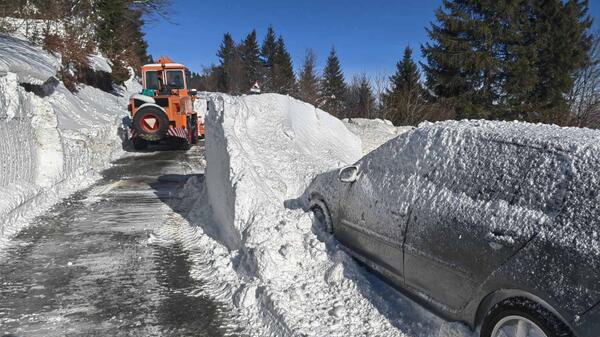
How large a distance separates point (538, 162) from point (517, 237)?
0.53 metres

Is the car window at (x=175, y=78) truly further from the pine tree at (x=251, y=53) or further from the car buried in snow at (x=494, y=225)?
the pine tree at (x=251, y=53)

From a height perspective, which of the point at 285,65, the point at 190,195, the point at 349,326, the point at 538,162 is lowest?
the point at 349,326

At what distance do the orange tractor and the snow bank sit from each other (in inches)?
47.6

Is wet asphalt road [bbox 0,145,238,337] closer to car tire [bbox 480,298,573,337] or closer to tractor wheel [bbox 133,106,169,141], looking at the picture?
car tire [bbox 480,298,573,337]

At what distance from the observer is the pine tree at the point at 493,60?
2862 centimetres

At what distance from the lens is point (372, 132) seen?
17.9 metres

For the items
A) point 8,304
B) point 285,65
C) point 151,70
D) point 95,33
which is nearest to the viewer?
point 8,304

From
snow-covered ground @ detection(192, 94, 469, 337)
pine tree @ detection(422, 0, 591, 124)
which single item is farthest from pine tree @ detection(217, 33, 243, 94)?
snow-covered ground @ detection(192, 94, 469, 337)

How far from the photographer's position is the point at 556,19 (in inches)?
1266

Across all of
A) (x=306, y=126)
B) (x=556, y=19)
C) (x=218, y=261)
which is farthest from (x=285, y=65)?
(x=218, y=261)

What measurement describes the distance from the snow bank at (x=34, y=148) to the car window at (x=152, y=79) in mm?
2209

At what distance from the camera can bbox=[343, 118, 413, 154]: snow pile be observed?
54.7ft

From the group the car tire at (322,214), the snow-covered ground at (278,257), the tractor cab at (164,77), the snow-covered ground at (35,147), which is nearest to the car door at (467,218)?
the snow-covered ground at (278,257)

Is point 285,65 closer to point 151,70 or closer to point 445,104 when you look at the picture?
point 445,104
